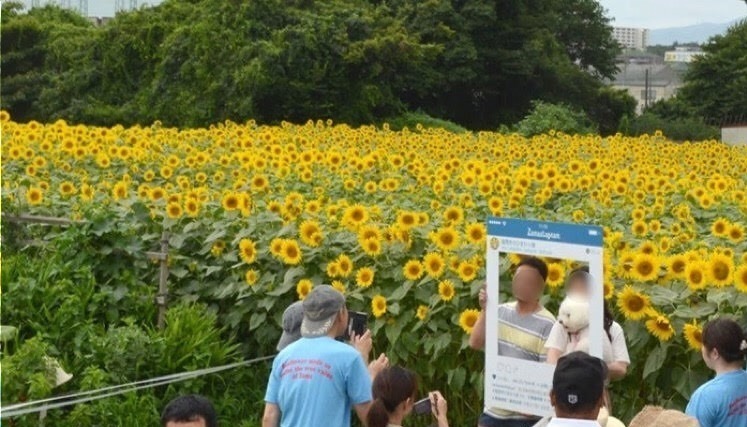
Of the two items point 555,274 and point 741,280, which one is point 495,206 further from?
point 741,280

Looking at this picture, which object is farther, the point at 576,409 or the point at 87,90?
the point at 87,90

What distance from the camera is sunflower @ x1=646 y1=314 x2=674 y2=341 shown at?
6.71 m

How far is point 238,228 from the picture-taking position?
926cm

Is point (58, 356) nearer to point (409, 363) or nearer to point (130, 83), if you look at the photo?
point (409, 363)

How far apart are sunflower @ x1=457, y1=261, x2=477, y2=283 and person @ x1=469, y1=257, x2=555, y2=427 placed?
4.97ft

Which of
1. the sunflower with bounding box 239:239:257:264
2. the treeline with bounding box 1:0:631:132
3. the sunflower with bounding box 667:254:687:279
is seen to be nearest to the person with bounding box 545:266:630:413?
the sunflower with bounding box 667:254:687:279

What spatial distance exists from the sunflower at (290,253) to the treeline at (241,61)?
17496 millimetres

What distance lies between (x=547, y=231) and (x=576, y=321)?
0.41 meters

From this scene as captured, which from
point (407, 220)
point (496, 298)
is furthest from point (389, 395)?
point (407, 220)

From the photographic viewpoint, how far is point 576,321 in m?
5.52

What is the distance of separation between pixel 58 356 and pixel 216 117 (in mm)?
18565

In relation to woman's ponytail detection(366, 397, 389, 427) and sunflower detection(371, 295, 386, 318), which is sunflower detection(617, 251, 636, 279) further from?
woman's ponytail detection(366, 397, 389, 427)

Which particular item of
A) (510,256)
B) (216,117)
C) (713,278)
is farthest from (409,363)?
(216,117)

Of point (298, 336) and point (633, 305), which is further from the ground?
point (298, 336)
